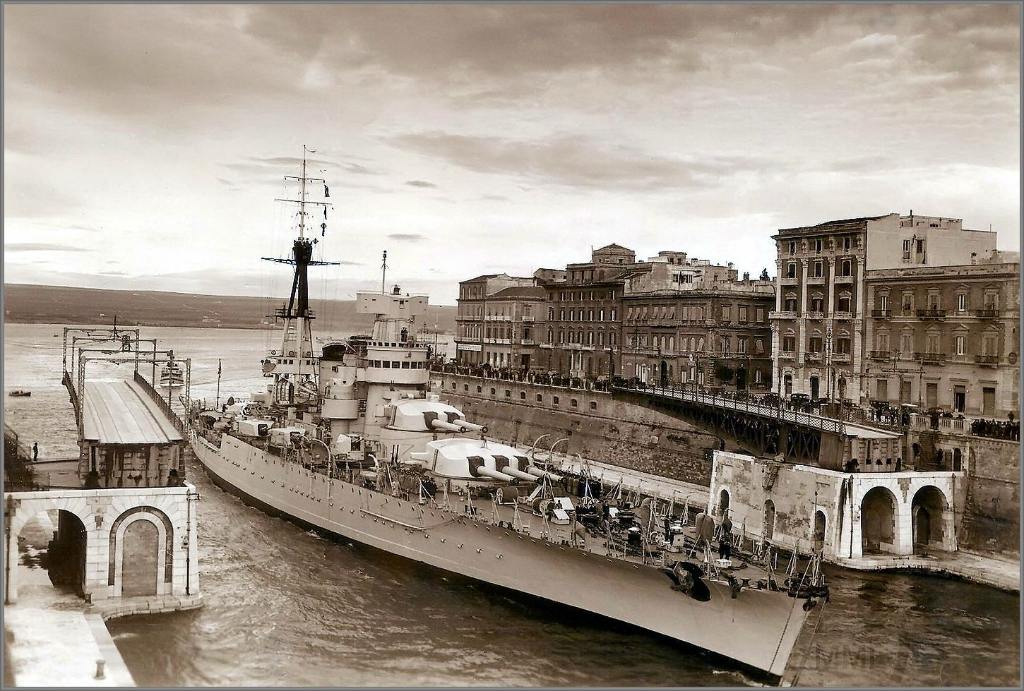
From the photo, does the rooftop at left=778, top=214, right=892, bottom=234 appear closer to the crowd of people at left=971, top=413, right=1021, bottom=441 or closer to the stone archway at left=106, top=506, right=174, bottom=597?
the crowd of people at left=971, top=413, right=1021, bottom=441

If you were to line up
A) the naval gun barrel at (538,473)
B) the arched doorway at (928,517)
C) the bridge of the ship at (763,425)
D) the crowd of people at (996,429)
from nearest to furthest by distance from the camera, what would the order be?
the naval gun barrel at (538,473)
the crowd of people at (996,429)
the arched doorway at (928,517)
the bridge of the ship at (763,425)

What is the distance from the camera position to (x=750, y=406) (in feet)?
121

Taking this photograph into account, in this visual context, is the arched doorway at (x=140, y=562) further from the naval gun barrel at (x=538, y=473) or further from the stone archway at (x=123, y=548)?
the naval gun barrel at (x=538, y=473)

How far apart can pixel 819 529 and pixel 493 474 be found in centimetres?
1006

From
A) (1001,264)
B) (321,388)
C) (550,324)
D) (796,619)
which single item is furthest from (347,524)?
(550,324)

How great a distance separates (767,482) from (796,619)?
37.1 ft

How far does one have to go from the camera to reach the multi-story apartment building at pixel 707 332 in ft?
153

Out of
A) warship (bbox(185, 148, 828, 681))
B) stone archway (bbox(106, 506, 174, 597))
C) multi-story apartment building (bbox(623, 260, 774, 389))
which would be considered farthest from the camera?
multi-story apartment building (bbox(623, 260, 774, 389))

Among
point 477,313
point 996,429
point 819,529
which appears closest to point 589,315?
point 477,313

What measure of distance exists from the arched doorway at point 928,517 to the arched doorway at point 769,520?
4.10m

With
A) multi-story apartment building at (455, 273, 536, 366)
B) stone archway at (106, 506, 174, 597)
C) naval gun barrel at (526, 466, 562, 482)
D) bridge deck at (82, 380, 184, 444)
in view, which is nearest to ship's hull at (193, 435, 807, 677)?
naval gun barrel at (526, 466, 562, 482)

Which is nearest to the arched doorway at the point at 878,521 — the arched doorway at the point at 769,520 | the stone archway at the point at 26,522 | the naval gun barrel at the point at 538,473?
the arched doorway at the point at 769,520

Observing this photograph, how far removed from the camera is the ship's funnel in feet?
90.0

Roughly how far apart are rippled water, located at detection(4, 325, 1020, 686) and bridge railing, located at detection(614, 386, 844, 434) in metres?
5.62
